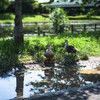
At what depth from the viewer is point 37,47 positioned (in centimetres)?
1186

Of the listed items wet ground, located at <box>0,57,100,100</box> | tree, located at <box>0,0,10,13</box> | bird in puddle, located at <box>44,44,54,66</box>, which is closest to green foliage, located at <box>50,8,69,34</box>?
bird in puddle, located at <box>44,44,54,66</box>

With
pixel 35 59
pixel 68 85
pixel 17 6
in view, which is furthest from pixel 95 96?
pixel 17 6

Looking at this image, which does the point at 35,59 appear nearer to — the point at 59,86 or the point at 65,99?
the point at 59,86

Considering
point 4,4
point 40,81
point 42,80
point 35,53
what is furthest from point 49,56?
point 4,4

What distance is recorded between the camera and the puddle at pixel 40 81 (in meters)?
6.70

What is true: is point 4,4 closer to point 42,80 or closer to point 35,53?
point 35,53

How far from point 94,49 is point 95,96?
649 cm

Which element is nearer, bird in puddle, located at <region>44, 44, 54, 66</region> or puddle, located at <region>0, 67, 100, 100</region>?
puddle, located at <region>0, 67, 100, 100</region>

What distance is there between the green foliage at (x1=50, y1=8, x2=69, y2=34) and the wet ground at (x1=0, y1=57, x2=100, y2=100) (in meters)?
10.4

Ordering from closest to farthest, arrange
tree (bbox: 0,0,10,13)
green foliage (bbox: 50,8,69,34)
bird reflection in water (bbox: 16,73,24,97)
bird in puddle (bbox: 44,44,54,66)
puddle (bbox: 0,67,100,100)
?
bird reflection in water (bbox: 16,73,24,97), puddle (bbox: 0,67,100,100), bird in puddle (bbox: 44,44,54,66), green foliage (bbox: 50,8,69,34), tree (bbox: 0,0,10,13)

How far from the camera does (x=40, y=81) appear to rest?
764 cm

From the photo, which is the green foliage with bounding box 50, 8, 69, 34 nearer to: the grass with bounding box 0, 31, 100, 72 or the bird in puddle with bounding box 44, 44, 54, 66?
the grass with bounding box 0, 31, 100, 72

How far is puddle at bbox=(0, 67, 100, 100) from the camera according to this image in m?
6.70

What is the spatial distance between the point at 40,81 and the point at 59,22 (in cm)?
1269
